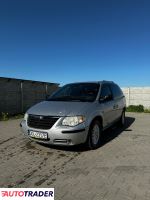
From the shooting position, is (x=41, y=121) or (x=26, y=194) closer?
(x=26, y=194)

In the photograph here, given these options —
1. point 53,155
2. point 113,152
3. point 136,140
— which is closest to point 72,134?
point 53,155

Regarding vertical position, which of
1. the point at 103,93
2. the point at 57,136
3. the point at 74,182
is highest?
the point at 103,93

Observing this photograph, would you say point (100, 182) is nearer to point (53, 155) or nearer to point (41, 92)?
point (53, 155)

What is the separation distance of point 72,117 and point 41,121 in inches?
29.9

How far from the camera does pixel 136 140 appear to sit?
761 cm

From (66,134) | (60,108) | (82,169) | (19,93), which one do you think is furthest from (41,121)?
(19,93)

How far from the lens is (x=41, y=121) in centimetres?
602

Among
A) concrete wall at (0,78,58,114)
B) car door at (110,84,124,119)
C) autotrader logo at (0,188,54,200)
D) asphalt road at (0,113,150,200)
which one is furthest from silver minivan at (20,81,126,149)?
concrete wall at (0,78,58,114)

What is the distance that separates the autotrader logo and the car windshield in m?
3.30

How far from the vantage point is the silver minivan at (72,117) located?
5812 mm

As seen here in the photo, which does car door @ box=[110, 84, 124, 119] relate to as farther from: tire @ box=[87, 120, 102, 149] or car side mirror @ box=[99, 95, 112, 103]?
tire @ box=[87, 120, 102, 149]

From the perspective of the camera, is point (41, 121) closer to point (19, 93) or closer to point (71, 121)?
point (71, 121)

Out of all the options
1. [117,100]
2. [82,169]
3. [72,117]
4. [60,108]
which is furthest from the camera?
[117,100]

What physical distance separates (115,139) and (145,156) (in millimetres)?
1822
